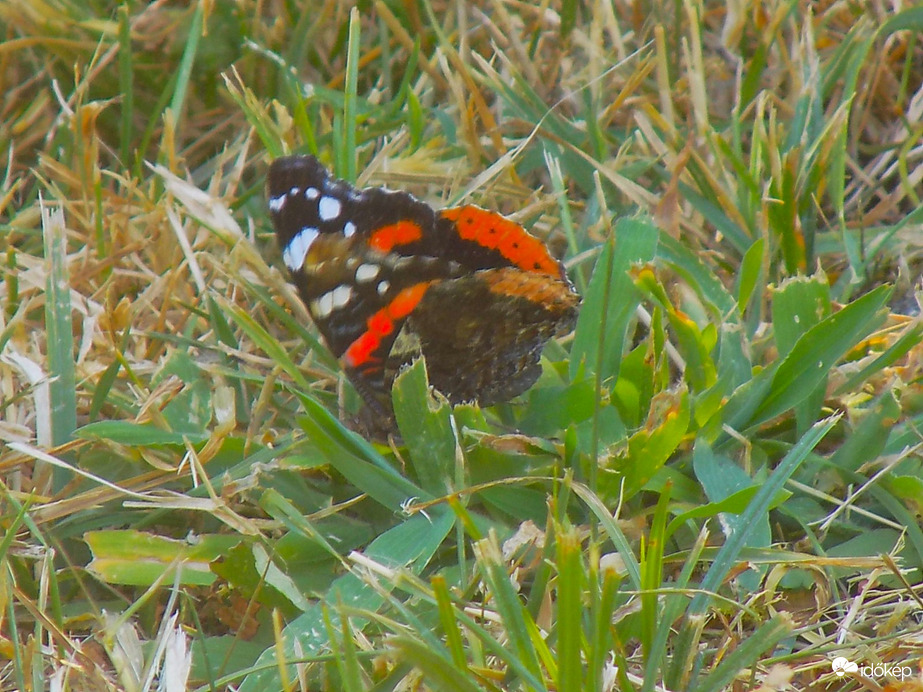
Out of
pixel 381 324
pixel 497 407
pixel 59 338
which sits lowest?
pixel 497 407

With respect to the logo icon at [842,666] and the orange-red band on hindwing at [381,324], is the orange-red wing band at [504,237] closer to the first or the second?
the orange-red band on hindwing at [381,324]

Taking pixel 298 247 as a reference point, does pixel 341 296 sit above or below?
below

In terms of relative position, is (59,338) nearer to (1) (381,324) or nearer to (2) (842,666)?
(1) (381,324)

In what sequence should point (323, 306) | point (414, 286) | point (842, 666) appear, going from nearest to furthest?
point (842, 666) → point (323, 306) → point (414, 286)

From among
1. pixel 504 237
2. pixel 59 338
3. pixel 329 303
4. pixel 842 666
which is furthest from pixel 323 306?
pixel 842 666

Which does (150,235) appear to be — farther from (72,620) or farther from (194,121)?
(72,620)

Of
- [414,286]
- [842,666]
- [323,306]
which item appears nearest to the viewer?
[842,666]
